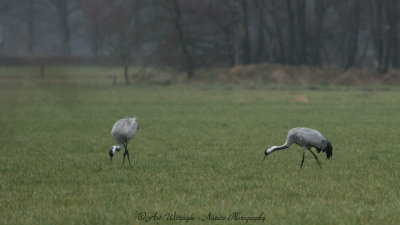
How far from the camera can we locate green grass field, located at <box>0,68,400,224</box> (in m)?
8.12

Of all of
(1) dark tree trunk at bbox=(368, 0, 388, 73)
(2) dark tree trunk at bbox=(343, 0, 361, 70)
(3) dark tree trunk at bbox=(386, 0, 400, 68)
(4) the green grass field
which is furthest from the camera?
(2) dark tree trunk at bbox=(343, 0, 361, 70)

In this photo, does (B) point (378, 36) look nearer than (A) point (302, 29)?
Yes

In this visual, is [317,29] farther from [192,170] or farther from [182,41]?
[192,170]

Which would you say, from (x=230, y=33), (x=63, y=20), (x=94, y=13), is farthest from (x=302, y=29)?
(x=63, y=20)

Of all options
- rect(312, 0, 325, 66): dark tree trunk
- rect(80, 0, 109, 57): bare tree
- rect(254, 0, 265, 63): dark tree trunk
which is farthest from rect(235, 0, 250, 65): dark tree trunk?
rect(80, 0, 109, 57): bare tree

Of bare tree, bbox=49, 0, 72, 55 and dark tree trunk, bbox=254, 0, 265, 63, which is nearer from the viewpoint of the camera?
dark tree trunk, bbox=254, 0, 265, 63

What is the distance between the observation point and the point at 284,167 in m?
11.6

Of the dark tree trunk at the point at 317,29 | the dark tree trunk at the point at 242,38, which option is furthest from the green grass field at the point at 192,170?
the dark tree trunk at the point at 317,29

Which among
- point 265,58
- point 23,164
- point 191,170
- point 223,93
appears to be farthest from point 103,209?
point 265,58

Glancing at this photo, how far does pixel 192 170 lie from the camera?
11.3 m

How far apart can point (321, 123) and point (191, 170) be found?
10036mm

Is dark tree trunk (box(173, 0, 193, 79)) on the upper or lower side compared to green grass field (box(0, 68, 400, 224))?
upper

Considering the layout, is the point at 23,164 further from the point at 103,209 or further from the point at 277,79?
the point at 277,79

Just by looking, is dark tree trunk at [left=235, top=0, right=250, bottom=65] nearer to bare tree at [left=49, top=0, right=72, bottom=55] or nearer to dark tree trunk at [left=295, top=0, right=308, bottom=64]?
dark tree trunk at [left=295, top=0, right=308, bottom=64]
